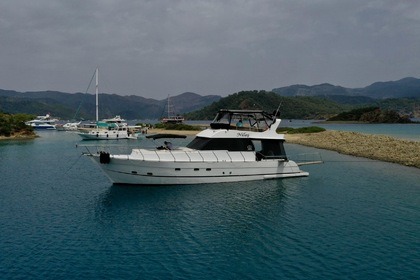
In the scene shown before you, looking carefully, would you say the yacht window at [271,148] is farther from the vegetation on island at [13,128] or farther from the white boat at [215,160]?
the vegetation on island at [13,128]

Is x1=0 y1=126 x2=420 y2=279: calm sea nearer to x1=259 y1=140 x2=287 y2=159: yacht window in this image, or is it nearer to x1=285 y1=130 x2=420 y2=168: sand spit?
x1=259 y1=140 x2=287 y2=159: yacht window

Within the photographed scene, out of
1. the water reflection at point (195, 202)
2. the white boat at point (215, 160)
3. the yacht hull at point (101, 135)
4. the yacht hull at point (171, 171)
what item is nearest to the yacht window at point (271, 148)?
the white boat at point (215, 160)

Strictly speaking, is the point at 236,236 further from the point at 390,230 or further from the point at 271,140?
the point at 271,140

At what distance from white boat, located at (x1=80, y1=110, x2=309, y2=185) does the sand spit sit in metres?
16.6

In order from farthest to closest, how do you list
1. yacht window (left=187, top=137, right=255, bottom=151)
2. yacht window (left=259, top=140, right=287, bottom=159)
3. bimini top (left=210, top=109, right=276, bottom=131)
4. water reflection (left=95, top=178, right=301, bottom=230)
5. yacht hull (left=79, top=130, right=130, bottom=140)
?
yacht hull (left=79, top=130, right=130, bottom=140), yacht window (left=259, top=140, right=287, bottom=159), bimini top (left=210, top=109, right=276, bottom=131), yacht window (left=187, top=137, right=255, bottom=151), water reflection (left=95, top=178, right=301, bottom=230)

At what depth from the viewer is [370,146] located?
51562 mm

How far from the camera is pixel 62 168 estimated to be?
3797 cm

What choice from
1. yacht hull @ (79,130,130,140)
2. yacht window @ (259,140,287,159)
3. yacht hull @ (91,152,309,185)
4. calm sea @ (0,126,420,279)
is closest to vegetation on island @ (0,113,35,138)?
yacht hull @ (79,130,130,140)

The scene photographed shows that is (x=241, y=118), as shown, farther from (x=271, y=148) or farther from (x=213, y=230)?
(x=213, y=230)

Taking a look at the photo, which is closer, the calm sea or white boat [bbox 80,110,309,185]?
the calm sea

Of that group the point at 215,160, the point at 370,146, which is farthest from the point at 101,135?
the point at 215,160

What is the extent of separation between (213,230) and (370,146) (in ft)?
134

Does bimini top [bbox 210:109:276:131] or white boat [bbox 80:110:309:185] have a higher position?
bimini top [bbox 210:109:276:131]

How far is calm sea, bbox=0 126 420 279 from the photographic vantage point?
45.5 ft
